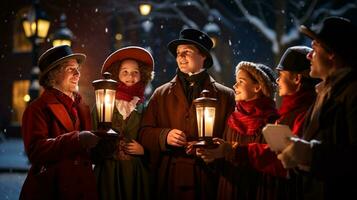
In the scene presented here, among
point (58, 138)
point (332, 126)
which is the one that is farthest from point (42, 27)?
point (332, 126)

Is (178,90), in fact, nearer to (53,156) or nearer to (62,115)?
(62,115)

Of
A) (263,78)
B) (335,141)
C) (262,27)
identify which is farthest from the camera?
(262,27)

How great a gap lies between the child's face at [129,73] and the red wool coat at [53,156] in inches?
41.6

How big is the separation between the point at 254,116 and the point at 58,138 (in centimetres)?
206

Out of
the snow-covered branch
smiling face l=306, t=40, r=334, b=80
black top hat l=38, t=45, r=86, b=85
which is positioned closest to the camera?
smiling face l=306, t=40, r=334, b=80

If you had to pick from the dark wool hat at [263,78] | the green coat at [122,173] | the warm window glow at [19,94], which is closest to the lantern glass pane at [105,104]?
the green coat at [122,173]

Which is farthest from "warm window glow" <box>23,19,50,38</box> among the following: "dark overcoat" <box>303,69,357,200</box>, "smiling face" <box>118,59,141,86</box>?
"dark overcoat" <box>303,69,357,200</box>

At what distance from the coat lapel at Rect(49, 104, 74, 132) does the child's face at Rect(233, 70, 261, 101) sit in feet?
6.13

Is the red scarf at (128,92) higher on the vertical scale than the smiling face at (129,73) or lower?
lower

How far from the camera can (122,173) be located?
5996 mm

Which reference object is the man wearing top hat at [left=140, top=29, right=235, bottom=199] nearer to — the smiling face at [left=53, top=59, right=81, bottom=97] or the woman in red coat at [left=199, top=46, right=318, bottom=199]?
the woman in red coat at [left=199, top=46, right=318, bottom=199]

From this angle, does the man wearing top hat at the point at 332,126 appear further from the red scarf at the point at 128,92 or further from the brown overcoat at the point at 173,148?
the red scarf at the point at 128,92

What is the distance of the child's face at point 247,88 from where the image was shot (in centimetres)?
541

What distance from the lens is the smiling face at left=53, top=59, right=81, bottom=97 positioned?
557cm
